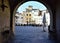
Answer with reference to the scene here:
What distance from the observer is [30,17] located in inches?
1642

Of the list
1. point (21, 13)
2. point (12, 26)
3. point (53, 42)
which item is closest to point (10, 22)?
point (12, 26)

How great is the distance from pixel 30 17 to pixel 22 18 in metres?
3.15

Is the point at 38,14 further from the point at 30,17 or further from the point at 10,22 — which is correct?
the point at 10,22

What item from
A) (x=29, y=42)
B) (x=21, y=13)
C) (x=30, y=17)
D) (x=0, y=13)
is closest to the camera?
(x=0, y=13)

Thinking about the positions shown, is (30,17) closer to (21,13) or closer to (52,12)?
(21,13)

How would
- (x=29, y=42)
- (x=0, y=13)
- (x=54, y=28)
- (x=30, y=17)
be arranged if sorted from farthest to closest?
(x=30, y=17) → (x=54, y=28) → (x=29, y=42) → (x=0, y=13)

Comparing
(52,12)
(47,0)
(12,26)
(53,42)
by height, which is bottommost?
(53,42)

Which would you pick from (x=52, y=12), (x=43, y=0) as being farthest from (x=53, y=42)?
(x=43, y=0)

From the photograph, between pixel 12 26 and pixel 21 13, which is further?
pixel 21 13

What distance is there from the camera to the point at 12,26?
8.95 m

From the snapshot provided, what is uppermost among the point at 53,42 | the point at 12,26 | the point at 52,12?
the point at 52,12

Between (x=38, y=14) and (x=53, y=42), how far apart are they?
33.0 m

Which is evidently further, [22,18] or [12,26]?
[22,18]

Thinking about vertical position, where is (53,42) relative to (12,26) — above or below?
below
